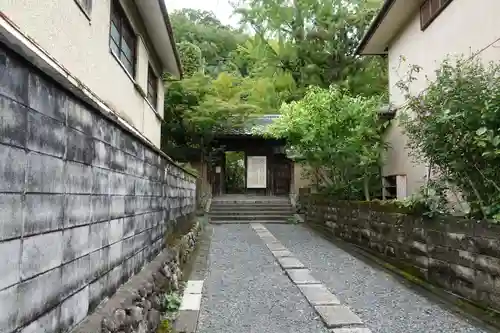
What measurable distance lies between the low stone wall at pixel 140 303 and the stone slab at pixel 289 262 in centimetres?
238

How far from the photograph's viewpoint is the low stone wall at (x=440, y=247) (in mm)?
4379

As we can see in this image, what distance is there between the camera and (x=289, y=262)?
7770 millimetres

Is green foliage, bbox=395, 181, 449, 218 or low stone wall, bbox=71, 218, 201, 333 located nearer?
low stone wall, bbox=71, 218, 201, 333

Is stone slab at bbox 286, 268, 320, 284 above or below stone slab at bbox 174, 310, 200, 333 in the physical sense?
above

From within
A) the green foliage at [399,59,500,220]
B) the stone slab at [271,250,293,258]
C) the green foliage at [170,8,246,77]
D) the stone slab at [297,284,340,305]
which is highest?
the green foliage at [170,8,246,77]

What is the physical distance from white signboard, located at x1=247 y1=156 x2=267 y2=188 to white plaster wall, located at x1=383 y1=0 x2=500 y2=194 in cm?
1063

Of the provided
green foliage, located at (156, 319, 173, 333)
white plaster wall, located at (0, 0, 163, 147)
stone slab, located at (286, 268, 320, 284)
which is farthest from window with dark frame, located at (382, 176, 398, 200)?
green foliage, located at (156, 319, 173, 333)

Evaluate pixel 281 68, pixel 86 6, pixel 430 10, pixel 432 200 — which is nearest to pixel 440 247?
pixel 432 200

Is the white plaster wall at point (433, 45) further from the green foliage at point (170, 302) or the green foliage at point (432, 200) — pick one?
the green foliage at point (170, 302)

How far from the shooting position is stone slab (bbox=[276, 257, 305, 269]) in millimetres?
7387

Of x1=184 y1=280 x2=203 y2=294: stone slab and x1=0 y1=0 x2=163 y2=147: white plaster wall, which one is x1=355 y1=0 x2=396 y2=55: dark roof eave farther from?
x1=184 y1=280 x2=203 y2=294: stone slab

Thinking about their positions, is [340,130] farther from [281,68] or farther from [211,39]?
[211,39]

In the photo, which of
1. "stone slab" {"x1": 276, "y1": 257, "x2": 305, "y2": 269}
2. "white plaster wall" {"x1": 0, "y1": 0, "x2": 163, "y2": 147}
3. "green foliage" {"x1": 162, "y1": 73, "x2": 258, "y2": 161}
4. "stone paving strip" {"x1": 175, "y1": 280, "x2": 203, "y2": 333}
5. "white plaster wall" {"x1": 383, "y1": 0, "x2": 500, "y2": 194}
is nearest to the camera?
"white plaster wall" {"x1": 0, "y1": 0, "x2": 163, "y2": 147}

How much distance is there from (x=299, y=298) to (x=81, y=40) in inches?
171
